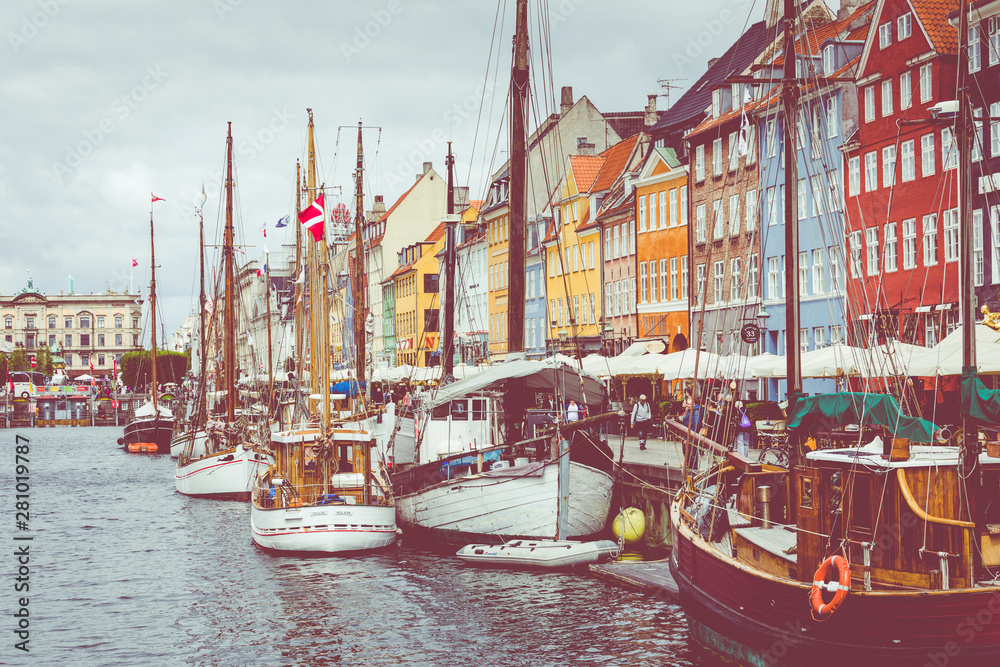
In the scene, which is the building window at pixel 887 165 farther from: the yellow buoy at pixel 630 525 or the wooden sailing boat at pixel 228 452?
the wooden sailing boat at pixel 228 452

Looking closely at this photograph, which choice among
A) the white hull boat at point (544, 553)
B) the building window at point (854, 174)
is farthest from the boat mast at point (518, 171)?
the building window at point (854, 174)

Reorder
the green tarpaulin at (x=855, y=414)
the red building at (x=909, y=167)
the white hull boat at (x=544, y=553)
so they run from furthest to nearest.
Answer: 1. the red building at (x=909, y=167)
2. the white hull boat at (x=544, y=553)
3. the green tarpaulin at (x=855, y=414)

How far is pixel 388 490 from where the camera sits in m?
31.2

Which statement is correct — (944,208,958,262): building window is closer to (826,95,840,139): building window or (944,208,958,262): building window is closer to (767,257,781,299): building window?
(826,95,840,139): building window

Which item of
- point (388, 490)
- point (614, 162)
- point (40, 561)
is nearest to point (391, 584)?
point (388, 490)

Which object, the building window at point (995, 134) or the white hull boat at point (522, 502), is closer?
the white hull boat at point (522, 502)

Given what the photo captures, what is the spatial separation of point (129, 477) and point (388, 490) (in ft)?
108

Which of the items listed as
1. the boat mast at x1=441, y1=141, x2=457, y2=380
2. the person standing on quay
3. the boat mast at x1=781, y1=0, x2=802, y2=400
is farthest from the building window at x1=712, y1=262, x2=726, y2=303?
the boat mast at x1=781, y1=0, x2=802, y2=400

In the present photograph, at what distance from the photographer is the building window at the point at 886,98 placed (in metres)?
44.1

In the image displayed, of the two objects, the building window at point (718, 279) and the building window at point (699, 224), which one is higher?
the building window at point (699, 224)

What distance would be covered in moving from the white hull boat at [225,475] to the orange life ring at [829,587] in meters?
35.2

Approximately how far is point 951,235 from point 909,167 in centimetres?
365

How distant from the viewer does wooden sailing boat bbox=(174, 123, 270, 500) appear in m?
47.3

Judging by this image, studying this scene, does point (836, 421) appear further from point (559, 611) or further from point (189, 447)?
point (189, 447)
